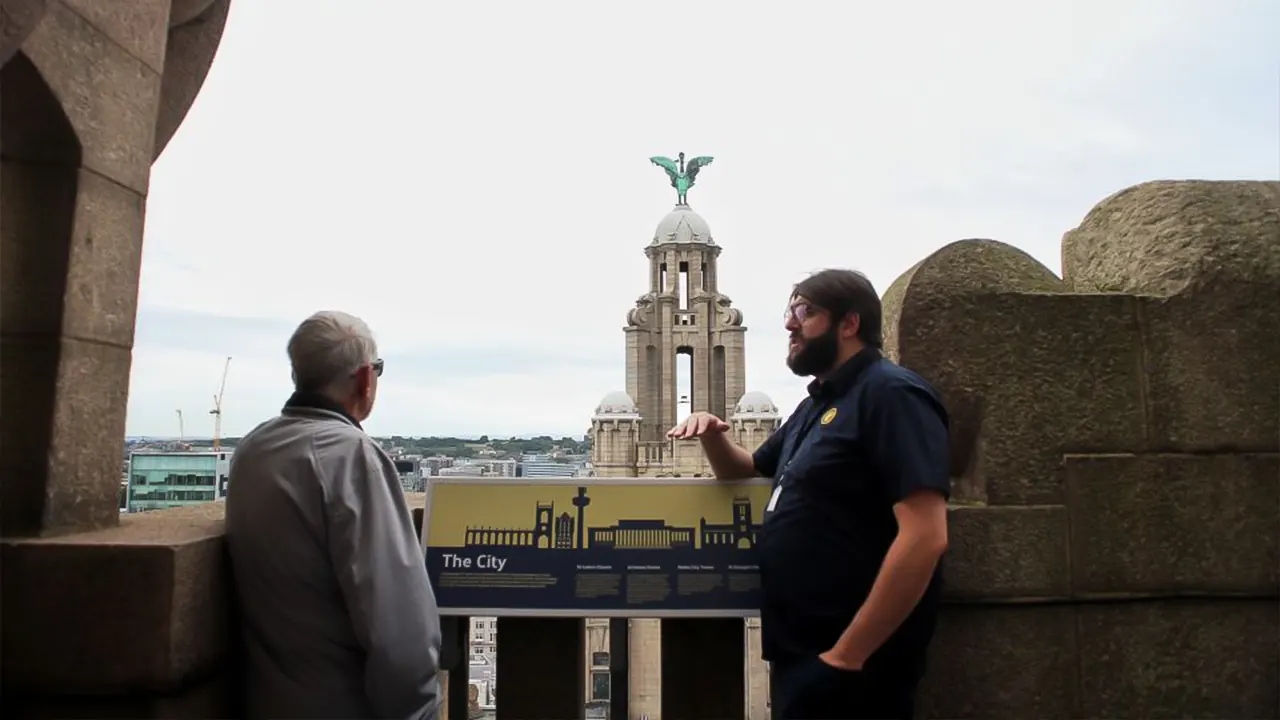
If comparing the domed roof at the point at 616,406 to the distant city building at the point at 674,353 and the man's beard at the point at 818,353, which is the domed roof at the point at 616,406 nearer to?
the distant city building at the point at 674,353

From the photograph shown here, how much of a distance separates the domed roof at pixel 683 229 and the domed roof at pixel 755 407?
29.4 feet

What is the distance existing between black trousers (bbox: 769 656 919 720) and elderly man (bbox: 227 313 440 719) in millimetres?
878

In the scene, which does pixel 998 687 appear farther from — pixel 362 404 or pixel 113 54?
pixel 113 54

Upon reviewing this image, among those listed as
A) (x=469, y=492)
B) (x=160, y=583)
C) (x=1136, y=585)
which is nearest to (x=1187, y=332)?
(x=1136, y=585)

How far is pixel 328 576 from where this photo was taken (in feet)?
6.72

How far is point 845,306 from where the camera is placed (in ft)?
7.44

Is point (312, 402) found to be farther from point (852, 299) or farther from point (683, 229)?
point (683, 229)

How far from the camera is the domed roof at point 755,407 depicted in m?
42.1

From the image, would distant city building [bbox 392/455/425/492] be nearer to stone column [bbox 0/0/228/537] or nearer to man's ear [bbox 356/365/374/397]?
man's ear [bbox 356/365/374/397]

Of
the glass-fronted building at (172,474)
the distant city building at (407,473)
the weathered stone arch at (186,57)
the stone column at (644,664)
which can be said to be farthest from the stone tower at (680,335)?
the weathered stone arch at (186,57)

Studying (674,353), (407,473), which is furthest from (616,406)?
(407,473)

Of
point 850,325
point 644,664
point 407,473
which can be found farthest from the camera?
point 644,664

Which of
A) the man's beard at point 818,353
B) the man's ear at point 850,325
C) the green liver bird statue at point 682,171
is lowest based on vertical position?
the man's beard at point 818,353

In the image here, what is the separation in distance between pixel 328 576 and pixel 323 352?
1.79 ft
